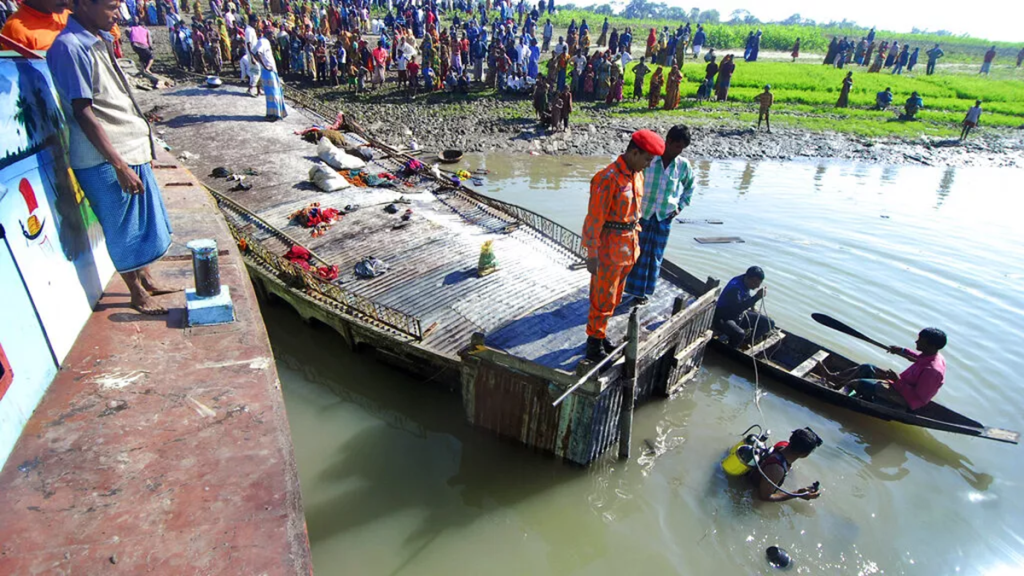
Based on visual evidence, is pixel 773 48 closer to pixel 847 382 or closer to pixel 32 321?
pixel 847 382

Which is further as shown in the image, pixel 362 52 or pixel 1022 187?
pixel 362 52

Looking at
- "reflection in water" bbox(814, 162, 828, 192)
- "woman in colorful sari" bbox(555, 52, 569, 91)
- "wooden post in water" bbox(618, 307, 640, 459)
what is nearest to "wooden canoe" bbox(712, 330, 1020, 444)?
"wooden post in water" bbox(618, 307, 640, 459)

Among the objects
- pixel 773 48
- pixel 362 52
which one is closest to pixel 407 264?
pixel 362 52

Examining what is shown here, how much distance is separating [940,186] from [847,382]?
1715cm

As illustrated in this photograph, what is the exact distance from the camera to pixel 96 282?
438 centimetres

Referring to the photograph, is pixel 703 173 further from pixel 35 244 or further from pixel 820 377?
pixel 35 244

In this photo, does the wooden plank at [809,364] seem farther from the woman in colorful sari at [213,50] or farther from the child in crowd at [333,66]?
the woman in colorful sari at [213,50]

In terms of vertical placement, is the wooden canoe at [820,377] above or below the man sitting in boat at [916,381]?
below

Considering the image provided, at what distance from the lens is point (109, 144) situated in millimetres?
3684

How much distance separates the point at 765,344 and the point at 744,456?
310cm

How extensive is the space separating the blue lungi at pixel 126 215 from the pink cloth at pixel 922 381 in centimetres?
908

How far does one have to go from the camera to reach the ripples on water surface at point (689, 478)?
20.0 ft

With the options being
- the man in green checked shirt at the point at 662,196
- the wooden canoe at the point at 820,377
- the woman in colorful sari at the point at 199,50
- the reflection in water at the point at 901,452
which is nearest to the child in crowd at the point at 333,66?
the woman in colorful sari at the point at 199,50

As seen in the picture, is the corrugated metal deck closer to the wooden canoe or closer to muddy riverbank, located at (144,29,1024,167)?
the wooden canoe
